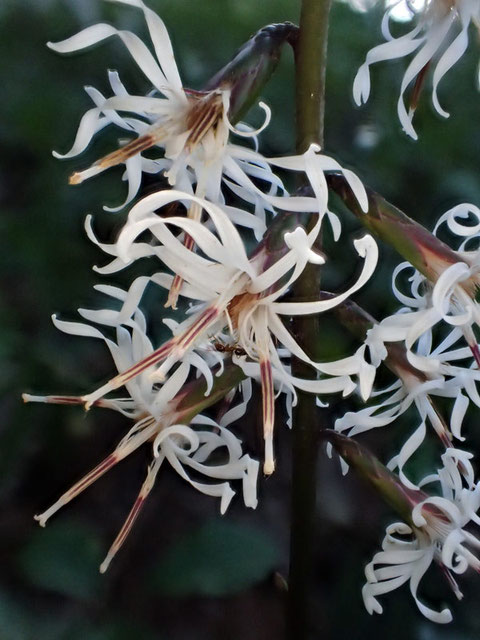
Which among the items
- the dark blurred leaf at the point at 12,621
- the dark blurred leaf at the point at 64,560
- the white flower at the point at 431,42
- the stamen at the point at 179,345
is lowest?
the dark blurred leaf at the point at 12,621

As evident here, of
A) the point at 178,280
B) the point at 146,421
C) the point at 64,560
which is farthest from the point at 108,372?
the point at 178,280

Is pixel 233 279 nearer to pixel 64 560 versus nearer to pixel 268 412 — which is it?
pixel 268 412

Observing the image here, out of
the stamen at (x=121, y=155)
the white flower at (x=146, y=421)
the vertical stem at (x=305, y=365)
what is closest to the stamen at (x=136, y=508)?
the white flower at (x=146, y=421)

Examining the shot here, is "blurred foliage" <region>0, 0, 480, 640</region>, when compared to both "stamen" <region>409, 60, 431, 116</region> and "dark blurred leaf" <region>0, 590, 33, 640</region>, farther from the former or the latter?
"stamen" <region>409, 60, 431, 116</region>

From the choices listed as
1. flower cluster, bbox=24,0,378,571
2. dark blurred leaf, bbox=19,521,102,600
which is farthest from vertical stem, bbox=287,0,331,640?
dark blurred leaf, bbox=19,521,102,600

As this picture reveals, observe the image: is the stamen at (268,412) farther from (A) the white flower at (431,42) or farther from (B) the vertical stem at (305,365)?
(A) the white flower at (431,42)
